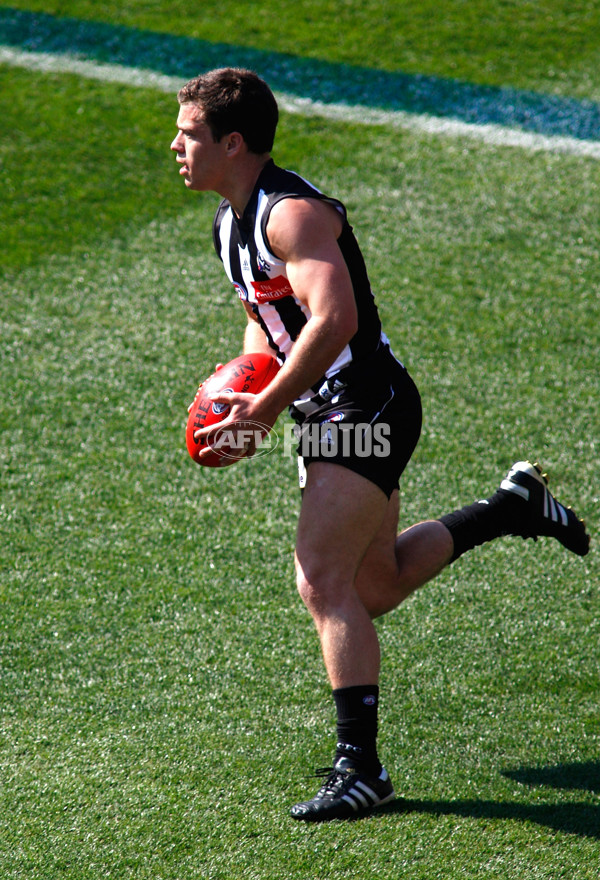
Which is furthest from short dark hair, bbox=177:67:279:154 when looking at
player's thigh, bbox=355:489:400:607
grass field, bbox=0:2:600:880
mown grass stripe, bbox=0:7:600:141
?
mown grass stripe, bbox=0:7:600:141

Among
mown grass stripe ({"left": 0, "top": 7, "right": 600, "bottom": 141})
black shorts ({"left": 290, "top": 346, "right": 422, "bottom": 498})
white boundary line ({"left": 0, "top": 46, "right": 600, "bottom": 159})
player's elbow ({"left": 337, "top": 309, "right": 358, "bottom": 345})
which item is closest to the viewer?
player's elbow ({"left": 337, "top": 309, "right": 358, "bottom": 345})

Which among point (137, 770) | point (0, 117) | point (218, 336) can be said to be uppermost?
point (0, 117)

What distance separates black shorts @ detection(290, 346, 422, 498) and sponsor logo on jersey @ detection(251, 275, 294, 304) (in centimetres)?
29

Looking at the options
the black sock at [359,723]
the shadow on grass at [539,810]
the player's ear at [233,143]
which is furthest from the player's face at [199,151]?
the shadow on grass at [539,810]

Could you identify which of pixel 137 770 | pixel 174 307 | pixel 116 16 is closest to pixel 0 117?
pixel 116 16

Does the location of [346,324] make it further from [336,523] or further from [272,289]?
[336,523]

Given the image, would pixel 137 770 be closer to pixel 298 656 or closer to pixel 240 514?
pixel 298 656

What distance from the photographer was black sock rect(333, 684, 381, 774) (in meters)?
2.82

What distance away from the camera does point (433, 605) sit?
3.80 m

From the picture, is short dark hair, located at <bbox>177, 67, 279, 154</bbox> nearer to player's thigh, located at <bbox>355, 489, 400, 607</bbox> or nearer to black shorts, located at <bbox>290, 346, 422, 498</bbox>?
black shorts, located at <bbox>290, 346, 422, 498</bbox>

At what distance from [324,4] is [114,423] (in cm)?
646

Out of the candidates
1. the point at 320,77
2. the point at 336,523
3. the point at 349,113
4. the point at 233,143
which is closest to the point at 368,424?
the point at 336,523

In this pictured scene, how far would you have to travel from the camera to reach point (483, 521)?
11.5 ft

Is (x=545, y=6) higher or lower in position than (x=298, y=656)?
higher
